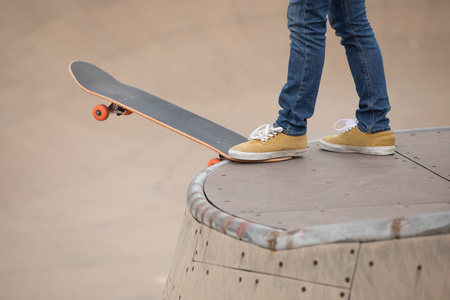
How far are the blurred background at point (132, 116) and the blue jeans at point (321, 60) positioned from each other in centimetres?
142

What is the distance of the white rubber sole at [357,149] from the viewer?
1672mm

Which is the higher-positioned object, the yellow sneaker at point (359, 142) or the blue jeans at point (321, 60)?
the blue jeans at point (321, 60)

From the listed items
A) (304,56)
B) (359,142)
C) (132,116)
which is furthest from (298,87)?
(132,116)

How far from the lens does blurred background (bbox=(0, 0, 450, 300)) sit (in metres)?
2.80

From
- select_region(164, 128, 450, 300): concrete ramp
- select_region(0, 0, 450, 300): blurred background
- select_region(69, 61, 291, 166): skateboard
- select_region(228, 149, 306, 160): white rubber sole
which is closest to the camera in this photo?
select_region(164, 128, 450, 300): concrete ramp

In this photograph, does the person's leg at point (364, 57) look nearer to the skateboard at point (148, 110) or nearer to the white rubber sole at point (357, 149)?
the white rubber sole at point (357, 149)

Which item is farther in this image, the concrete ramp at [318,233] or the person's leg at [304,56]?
the person's leg at [304,56]

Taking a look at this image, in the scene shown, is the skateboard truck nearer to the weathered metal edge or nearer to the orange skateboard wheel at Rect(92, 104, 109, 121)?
the orange skateboard wheel at Rect(92, 104, 109, 121)

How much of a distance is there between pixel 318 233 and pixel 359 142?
32.7 inches

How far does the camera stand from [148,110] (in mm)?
1793

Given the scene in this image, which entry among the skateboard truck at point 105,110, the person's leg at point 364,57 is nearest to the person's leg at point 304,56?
the person's leg at point 364,57

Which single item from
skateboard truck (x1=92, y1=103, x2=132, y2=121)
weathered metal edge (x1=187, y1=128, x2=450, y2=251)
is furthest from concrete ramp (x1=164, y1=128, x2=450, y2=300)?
skateboard truck (x1=92, y1=103, x2=132, y2=121)

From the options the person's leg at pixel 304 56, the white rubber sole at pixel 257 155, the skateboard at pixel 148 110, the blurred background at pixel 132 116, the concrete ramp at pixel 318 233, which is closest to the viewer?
the concrete ramp at pixel 318 233

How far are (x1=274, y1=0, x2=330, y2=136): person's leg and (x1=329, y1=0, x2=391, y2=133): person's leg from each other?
12 centimetres
